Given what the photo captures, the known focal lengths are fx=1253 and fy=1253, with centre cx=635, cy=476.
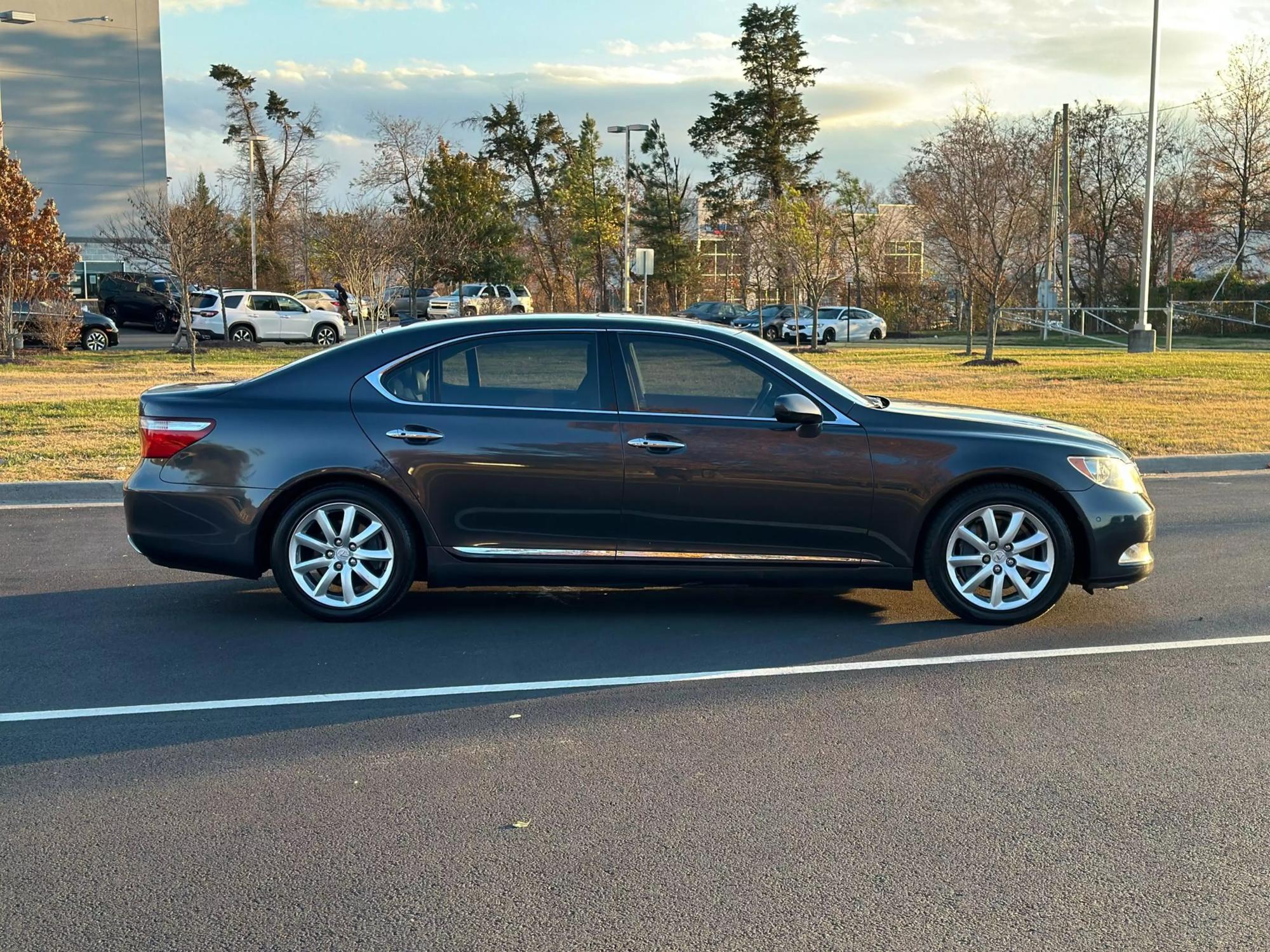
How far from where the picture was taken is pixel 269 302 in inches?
1368

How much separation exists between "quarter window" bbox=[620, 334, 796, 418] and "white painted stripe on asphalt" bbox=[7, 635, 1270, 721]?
140 centimetres

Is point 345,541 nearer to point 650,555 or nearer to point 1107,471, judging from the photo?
point 650,555

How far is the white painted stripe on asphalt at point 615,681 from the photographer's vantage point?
5.10 meters

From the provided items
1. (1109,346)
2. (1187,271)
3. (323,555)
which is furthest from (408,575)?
(1187,271)

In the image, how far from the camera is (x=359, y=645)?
6.04 m

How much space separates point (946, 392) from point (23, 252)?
64.3 feet

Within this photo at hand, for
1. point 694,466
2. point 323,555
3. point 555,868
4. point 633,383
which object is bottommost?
point 555,868

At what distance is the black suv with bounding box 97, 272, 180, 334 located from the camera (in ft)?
137

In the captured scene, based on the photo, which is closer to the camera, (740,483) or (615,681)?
(615,681)

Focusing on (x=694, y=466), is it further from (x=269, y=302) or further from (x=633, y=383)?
(x=269, y=302)

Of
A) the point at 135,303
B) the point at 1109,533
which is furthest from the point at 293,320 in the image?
the point at 1109,533

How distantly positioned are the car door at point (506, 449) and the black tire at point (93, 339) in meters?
27.3

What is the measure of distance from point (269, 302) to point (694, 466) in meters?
30.7

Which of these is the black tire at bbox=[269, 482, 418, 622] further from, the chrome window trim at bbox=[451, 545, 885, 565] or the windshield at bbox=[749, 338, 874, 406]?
the windshield at bbox=[749, 338, 874, 406]
